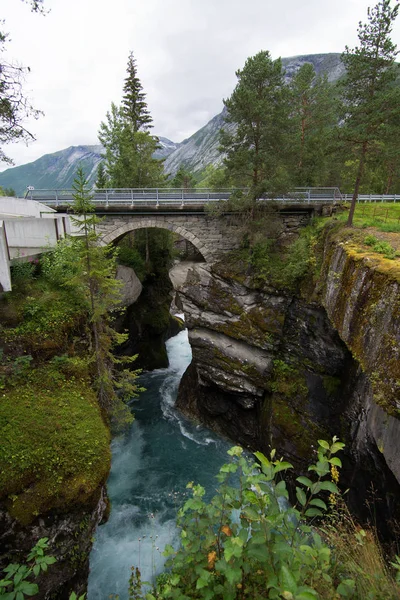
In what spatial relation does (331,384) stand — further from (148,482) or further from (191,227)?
(191,227)

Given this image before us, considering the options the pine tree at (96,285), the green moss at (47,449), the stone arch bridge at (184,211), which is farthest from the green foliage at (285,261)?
the green moss at (47,449)

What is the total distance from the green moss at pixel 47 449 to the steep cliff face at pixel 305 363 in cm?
653

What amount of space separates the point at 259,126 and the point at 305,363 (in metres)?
11.0

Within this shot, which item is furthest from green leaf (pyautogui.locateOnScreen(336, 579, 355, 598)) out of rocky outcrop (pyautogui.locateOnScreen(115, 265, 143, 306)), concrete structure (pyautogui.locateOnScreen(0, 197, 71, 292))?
rocky outcrop (pyautogui.locateOnScreen(115, 265, 143, 306))

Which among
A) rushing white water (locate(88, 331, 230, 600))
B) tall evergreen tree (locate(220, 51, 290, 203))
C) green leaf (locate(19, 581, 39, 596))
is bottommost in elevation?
rushing white water (locate(88, 331, 230, 600))

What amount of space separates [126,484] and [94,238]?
32.9 ft

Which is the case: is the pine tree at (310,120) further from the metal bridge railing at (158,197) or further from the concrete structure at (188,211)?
the metal bridge railing at (158,197)

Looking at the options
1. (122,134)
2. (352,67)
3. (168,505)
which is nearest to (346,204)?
(352,67)

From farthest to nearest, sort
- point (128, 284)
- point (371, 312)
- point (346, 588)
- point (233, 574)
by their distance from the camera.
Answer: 1. point (128, 284)
2. point (371, 312)
3. point (346, 588)
4. point (233, 574)

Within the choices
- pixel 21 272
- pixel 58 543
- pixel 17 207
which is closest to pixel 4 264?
pixel 21 272

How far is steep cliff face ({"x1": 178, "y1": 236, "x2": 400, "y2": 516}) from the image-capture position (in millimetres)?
6793

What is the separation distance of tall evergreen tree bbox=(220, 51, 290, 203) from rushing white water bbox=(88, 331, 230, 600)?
12.3 metres

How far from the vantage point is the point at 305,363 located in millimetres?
12477

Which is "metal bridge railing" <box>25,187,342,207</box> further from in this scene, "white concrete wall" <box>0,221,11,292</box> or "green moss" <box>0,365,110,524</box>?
"green moss" <box>0,365,110,524</box>
